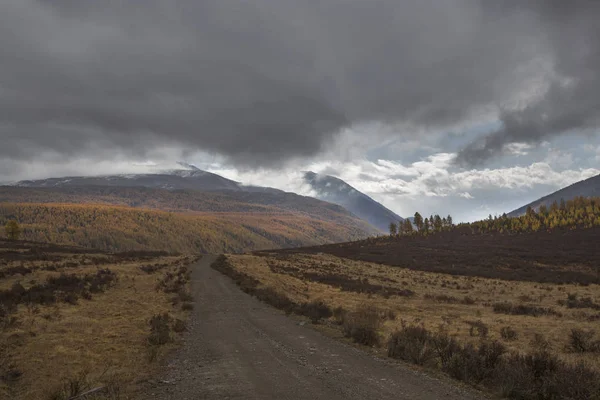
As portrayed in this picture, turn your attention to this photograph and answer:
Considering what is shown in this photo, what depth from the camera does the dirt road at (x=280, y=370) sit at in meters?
8.26

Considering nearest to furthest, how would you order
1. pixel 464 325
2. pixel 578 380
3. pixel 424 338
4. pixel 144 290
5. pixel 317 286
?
pixel 578 380, pixel 424 338, pixel 464 325, pixel 144 290, pixel 317 286

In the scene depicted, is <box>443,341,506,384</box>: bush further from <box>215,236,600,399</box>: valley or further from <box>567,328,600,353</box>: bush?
<box>567,328,600,353</box>: bush

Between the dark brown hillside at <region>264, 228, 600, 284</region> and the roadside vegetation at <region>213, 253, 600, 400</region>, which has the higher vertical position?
the dark brown hillside at <region>264, 228, 600, 284</region>

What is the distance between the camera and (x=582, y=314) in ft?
75.0

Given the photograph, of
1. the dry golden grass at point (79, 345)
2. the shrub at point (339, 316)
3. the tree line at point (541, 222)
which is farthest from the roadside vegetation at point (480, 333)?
the tree line at point (541, 222)

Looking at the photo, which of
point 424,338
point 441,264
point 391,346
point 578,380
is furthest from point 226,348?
point 441,264

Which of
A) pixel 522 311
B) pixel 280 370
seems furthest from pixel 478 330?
pixel 280 370

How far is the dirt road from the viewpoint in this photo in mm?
8258

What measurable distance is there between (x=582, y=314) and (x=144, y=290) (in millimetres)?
32340

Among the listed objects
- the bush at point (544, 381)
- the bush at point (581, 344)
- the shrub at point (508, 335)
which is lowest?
the shrub at point (508, 335)

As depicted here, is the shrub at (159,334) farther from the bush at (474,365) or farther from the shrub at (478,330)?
the shrub at (478,330)

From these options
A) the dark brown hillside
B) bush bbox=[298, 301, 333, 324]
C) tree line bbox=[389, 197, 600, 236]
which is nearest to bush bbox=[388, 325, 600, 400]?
bush bbox=[298, 301, 333, 324]

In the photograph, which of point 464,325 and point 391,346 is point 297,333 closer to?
point 391,346

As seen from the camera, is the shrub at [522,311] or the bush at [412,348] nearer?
the bush at [412,348]
